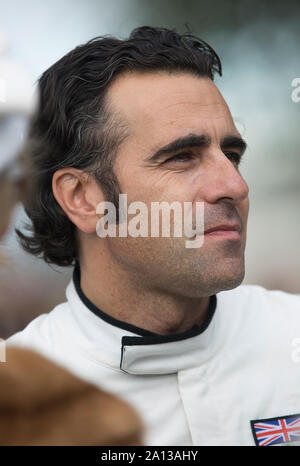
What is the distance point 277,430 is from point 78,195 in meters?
1.03

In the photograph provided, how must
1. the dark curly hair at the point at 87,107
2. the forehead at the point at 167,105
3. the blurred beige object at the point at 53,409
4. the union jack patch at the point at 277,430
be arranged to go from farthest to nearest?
the dark curly hair at the point at 87,107 < the forehead at the point at 167,105 < the union jack patch at the point at 277,430 < the blurred beige object at the point at 53,409

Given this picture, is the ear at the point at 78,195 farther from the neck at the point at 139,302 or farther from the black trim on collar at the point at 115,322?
the black trim on collar at the point at 115,322

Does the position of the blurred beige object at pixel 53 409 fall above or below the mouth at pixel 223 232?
below

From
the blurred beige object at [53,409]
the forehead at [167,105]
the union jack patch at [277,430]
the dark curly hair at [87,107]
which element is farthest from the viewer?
the dark curly hair at [87,107]

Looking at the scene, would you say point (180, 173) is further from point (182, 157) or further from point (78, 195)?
point (78, 195)

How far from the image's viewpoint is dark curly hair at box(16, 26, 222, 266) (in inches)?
78.6

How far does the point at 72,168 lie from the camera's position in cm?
207

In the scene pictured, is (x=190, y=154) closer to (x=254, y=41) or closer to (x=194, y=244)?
(x=194, y=244)

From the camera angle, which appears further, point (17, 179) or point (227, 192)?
point (227, 192)

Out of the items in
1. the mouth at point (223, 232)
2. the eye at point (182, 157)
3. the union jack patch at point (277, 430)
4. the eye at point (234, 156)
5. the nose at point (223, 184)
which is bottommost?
the union jack patch at point (277, 430)

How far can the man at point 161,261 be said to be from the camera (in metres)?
1.79

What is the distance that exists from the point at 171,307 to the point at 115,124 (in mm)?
655

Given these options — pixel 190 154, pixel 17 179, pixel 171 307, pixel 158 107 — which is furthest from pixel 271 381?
pixel 17 179

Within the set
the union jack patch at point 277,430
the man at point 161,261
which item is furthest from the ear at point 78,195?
the union jack patch at point 277,430
